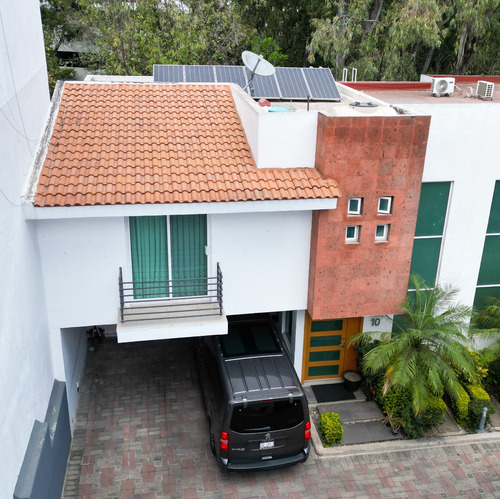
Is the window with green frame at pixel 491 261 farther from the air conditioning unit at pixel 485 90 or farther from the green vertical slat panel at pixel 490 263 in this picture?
the air conditioning unit at pixel 485 90

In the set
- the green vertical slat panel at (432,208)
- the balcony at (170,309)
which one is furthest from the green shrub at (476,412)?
the balcony at (170,309)

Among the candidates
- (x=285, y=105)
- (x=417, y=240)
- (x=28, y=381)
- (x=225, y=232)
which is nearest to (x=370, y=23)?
(x=285, y=105)

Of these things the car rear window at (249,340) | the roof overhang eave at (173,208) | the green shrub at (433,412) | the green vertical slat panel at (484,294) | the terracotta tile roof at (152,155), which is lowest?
the green shrub at (433,412)

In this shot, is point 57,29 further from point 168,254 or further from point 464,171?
point 464,171


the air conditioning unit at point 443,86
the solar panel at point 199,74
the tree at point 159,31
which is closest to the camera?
the solar panel at point 199,74

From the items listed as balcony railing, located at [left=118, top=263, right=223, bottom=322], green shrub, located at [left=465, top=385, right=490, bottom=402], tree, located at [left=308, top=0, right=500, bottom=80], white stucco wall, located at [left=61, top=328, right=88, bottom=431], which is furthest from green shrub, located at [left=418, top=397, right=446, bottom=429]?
tree, located at [left=308, top=0, right=500, bottom=80]

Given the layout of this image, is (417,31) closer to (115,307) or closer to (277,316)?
(277,316)

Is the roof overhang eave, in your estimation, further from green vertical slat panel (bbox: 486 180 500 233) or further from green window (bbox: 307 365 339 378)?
green window (bbox: 307 365 339 378)
